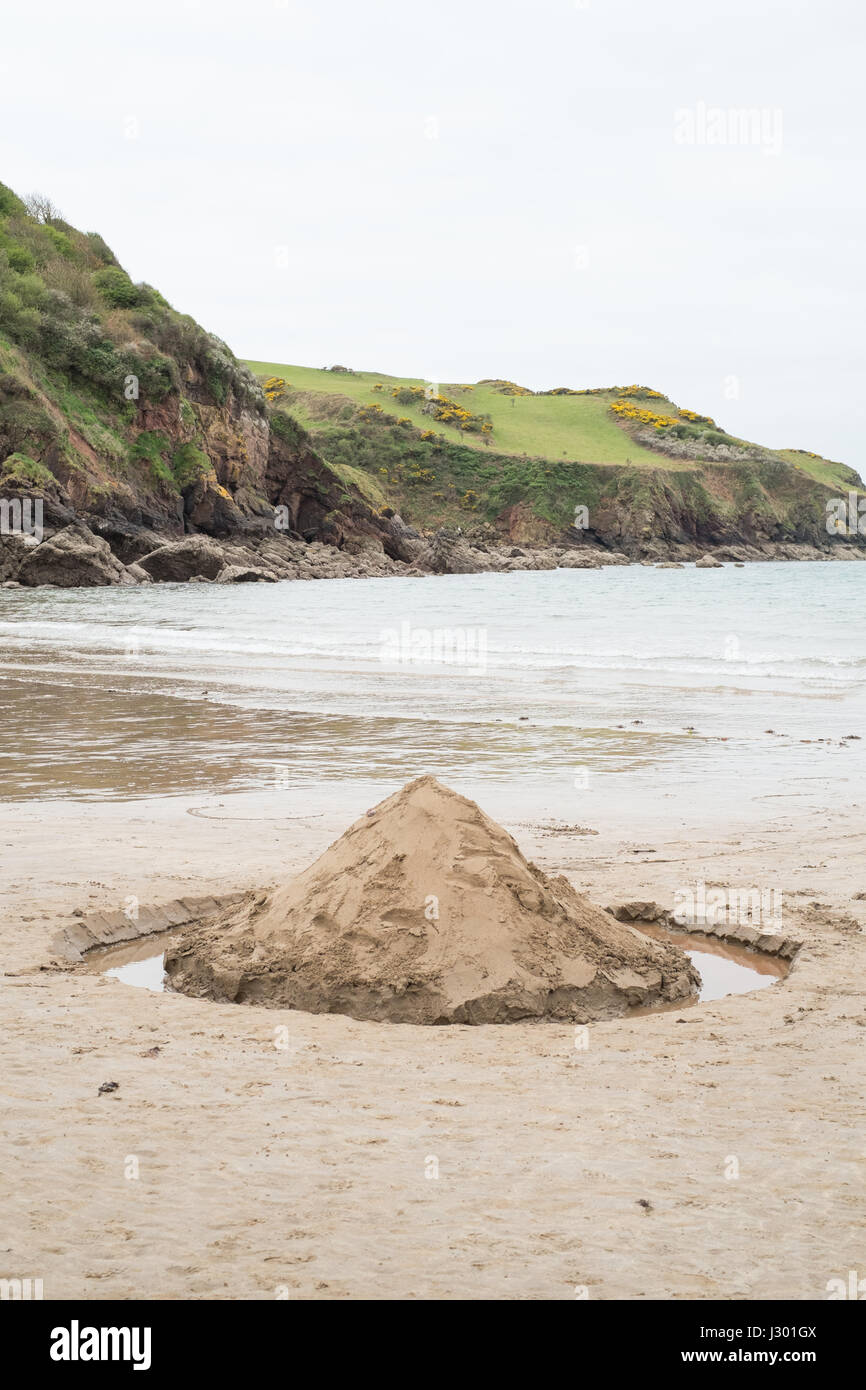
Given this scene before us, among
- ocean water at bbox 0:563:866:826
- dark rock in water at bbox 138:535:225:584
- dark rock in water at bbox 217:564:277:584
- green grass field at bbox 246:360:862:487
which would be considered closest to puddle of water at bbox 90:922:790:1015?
ocean water at bbox 0:563:866:826

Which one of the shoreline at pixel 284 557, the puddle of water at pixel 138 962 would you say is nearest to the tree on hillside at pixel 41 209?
the shoreline at pixel 284 557

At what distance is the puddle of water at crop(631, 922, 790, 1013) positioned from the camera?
16.9ft

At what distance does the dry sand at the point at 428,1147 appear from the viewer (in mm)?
2766

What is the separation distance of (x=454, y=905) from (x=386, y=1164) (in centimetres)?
175

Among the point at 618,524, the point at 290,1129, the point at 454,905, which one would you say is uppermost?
the point at 618,524

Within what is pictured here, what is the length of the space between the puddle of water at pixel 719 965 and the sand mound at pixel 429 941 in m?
0.10

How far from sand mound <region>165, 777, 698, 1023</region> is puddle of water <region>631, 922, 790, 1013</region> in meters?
0.10

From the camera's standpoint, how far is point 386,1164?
10.8 ft

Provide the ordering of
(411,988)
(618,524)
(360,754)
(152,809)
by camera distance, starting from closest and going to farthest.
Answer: (411,988) < (152,809) < (360,754) < (618,524)

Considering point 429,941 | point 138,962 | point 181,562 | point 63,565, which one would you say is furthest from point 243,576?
point 429,941

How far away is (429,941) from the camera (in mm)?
4895

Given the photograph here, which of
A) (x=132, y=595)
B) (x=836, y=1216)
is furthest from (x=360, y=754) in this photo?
(x=132, y=595)

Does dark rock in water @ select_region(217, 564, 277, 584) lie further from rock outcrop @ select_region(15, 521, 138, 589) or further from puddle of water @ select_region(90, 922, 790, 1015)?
puddle of water @ select_region(90, 922, 790, 1015)

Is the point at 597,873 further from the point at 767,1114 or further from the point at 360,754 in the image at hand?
the point at 360,754
